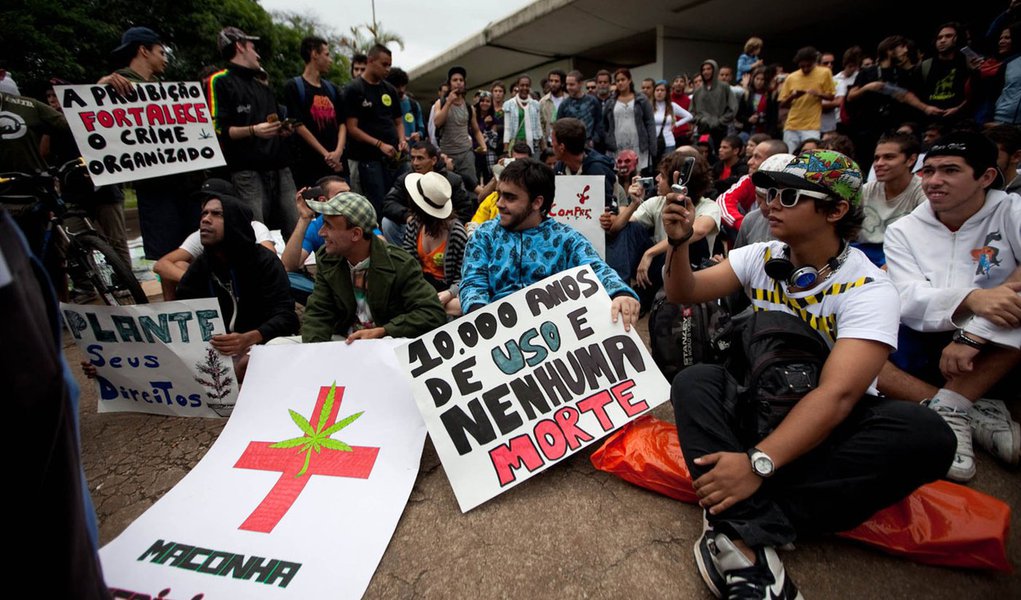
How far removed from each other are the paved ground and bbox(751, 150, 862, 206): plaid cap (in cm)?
123

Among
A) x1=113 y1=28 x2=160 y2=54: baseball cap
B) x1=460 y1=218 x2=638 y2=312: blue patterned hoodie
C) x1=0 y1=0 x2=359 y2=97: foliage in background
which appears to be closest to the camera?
x1=460 y1=218 x2=638 y2=312: blue patterned hoodie

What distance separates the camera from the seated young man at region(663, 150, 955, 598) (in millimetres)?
1441

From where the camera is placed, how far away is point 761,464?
4.77ft

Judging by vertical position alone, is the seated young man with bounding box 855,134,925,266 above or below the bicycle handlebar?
below

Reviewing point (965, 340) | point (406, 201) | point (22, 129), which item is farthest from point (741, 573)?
point (22, 129)

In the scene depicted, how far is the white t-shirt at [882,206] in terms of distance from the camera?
2992 mm

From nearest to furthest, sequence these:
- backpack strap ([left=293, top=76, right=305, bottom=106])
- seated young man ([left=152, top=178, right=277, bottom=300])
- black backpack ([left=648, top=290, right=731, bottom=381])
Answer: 1. black backpack ([left=648, top=290, right=731, bottom=381])
2. seated young man ([left=152, top=178, right=277, bottom=300])
3. backpack strap ([left=293, top=76, right=305, bottom=106])

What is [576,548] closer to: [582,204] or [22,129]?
[582,204]

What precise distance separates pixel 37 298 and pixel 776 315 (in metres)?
1.85

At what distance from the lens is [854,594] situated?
4.84ft

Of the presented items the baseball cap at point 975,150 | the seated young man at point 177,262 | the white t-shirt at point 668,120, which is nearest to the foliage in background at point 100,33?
the seated young man at point 177,262

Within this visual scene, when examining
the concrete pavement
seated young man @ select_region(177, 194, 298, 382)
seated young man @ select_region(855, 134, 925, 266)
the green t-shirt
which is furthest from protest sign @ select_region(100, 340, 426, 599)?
the green t-shirt

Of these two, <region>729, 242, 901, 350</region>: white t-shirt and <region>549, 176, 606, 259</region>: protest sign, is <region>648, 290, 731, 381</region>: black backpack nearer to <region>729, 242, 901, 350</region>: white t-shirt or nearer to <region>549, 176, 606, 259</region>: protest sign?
<region>729, 242, 901, 350</region>: white t-shirt

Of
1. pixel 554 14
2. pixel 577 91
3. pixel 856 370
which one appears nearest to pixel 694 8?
pixel 554 14
